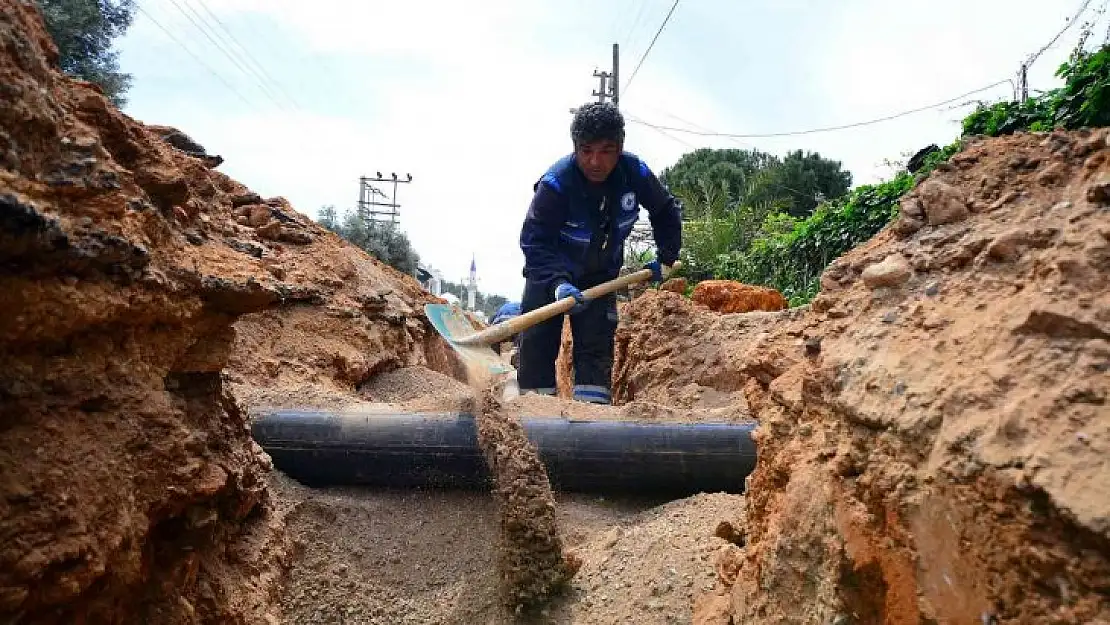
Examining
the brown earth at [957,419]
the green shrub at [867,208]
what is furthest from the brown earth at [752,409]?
the green shrub at [867,208]

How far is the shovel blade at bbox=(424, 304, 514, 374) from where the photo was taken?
4.26 metres

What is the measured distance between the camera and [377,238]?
1945cm

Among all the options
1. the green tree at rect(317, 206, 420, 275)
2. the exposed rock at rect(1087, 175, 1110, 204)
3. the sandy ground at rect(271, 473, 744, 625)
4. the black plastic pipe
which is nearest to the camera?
the exposed rock at rect(1087, 175, 1110, 204)

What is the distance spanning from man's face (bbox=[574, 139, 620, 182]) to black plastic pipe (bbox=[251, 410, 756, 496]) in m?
2.09

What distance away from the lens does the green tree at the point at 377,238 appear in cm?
1891

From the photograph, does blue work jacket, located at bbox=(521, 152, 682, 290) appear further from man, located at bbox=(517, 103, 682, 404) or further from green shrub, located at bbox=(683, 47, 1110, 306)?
green shrub, located at bbox=(683, 47, 1110, 306)

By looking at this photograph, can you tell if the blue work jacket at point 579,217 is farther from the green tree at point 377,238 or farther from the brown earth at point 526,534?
the green tree at point 377,238

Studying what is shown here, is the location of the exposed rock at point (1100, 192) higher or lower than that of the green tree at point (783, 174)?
lower

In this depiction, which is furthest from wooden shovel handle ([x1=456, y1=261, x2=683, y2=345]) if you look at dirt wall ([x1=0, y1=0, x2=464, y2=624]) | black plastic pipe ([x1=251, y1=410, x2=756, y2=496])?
dirt wall ([x1=0, y1=0, x2=464, y2=624])

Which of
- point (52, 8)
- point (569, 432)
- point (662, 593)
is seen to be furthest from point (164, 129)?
point (52, 8)

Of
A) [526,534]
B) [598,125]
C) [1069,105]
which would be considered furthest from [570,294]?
[1069,105]

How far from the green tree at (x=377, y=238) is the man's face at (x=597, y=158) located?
14.8m

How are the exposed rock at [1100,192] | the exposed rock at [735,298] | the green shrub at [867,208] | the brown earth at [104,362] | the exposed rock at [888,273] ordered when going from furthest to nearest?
the exposed rock at [735,298], the green shrub at [867,208], the exposed rock at [888,273], the brown earth at [104,362], the exposed rock at [1100,192]

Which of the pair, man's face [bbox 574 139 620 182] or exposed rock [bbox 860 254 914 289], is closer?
exposed rock [bbox 860 254 914 289]
